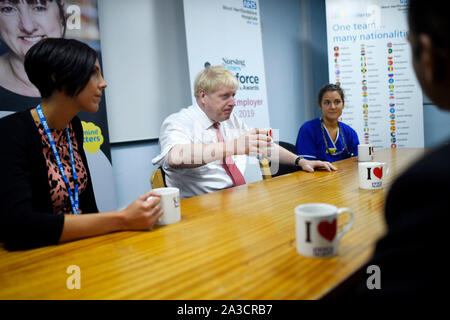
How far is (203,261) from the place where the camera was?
0.79 meters

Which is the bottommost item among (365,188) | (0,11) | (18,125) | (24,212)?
(365,188)

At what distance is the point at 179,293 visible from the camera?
0.65 m

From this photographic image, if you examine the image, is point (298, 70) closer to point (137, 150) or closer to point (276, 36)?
point (276, 36)

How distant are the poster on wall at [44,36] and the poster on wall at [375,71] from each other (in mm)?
2801

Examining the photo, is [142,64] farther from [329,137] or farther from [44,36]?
[329,137]

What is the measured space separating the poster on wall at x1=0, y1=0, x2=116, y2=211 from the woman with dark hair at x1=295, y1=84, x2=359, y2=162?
5.37ft

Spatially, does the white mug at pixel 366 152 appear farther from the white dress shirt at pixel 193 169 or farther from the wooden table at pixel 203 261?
the wooden table at pixel 203 261

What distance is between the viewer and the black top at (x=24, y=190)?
934mm

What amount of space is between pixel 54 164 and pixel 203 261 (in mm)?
782

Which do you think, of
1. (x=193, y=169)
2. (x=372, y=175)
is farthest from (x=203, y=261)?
(x=193, y=169)

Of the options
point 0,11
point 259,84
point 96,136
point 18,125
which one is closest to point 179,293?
point 18,125

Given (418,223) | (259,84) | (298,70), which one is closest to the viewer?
(418,223)

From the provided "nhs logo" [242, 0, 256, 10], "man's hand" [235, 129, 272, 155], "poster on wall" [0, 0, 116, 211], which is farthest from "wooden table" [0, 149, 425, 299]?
"nhs logo" [242, 0, 256, 10]

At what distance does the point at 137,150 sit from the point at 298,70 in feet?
9.07
